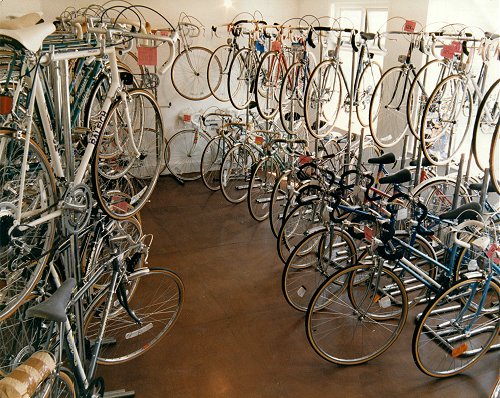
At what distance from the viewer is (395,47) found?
17.6ft

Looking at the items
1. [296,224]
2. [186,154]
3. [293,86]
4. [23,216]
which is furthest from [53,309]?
[186,154]

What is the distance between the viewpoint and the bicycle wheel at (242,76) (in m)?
5.77

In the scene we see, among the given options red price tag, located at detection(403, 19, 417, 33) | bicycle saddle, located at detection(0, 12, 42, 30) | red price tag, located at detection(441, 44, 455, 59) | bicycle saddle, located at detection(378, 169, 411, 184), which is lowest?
bicycle saddle, located at detection(378, 169, 411, 184)

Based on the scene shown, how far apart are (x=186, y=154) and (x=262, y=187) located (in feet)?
6.32

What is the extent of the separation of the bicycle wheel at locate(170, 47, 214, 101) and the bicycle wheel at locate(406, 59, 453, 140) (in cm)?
272

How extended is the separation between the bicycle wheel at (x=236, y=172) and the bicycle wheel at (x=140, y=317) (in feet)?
7.07

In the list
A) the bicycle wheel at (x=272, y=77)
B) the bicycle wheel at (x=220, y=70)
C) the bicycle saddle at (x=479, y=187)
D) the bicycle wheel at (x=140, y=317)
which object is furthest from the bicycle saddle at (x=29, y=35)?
the bicycle wheel at (x=220, y=70)

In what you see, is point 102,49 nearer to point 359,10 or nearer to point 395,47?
point 395,47

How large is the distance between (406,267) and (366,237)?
14.1 inches

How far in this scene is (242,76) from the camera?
661 centimetres

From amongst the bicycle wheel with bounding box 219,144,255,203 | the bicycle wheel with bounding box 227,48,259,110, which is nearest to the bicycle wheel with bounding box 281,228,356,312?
the bicycle wheel with bounding box 219,144,255,203

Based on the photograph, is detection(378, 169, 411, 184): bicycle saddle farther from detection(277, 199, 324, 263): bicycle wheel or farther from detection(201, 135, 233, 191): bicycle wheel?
detection(201, 135, 233, 191): bicycle wheel

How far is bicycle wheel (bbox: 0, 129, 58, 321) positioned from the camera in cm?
195

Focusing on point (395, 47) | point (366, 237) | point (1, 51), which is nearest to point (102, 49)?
point (1, 51)
